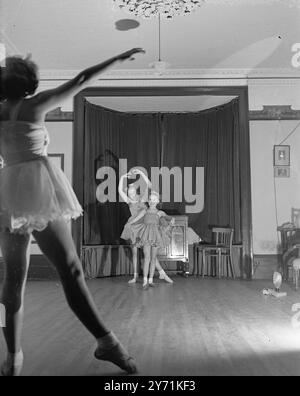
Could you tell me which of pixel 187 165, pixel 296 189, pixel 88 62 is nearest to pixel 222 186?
pixel 187 165

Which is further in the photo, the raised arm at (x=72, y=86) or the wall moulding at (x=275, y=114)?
the wall moulding at (x=275, y=114)

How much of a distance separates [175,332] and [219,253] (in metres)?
3.33

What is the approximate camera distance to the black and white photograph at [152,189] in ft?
6.96

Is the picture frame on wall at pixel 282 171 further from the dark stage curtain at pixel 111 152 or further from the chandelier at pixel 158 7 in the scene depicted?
the chandelier at pixel 158 7

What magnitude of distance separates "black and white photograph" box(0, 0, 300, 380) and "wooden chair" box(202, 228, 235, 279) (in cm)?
5

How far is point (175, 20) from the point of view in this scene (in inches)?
197

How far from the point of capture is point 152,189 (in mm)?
6898

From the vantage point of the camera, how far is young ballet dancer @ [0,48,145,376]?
2059mm

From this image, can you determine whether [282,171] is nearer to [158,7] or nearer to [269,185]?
[269,185]

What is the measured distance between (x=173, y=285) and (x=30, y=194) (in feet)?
12.8

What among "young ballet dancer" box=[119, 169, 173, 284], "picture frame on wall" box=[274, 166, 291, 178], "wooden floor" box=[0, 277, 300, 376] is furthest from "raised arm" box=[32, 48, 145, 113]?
"picture frame on wall" box=[274, 166, 291, 178]

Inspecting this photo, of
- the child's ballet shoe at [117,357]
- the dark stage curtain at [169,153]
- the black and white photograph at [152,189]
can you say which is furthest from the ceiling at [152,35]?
the child's ballet shoe at [117,357]
